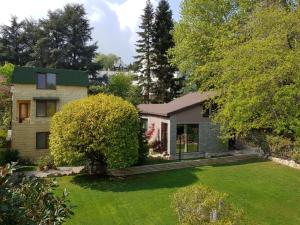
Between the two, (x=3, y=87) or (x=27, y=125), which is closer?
(x=27, y=125)

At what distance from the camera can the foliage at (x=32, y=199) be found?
14.8 ft

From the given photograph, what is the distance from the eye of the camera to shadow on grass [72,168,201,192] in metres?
21.3

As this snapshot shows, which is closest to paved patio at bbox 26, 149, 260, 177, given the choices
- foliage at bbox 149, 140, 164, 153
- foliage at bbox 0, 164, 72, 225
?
foliage at bbox 149, 140, 164, 153

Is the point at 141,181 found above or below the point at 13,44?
below

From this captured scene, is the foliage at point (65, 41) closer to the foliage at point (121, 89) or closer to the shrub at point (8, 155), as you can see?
the foliage at point (121, 89)

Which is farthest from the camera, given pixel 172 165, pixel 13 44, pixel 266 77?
pixel 13 44

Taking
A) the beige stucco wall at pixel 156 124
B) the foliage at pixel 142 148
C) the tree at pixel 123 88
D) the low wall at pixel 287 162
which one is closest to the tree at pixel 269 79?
the low wall at pixel 287 162

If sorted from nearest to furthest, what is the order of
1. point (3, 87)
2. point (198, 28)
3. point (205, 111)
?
point (205, 111), point (3, 87), point (198, 28)

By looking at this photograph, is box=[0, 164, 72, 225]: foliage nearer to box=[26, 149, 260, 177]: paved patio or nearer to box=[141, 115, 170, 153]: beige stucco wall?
box=[26, 149, 260, 177]: paved patio

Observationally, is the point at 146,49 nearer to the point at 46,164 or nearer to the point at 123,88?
the point at 123,88

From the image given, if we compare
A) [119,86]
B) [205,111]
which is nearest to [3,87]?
[205,111]

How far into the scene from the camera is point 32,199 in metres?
5.59

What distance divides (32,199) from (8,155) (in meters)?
24.0

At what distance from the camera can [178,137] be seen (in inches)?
1154
